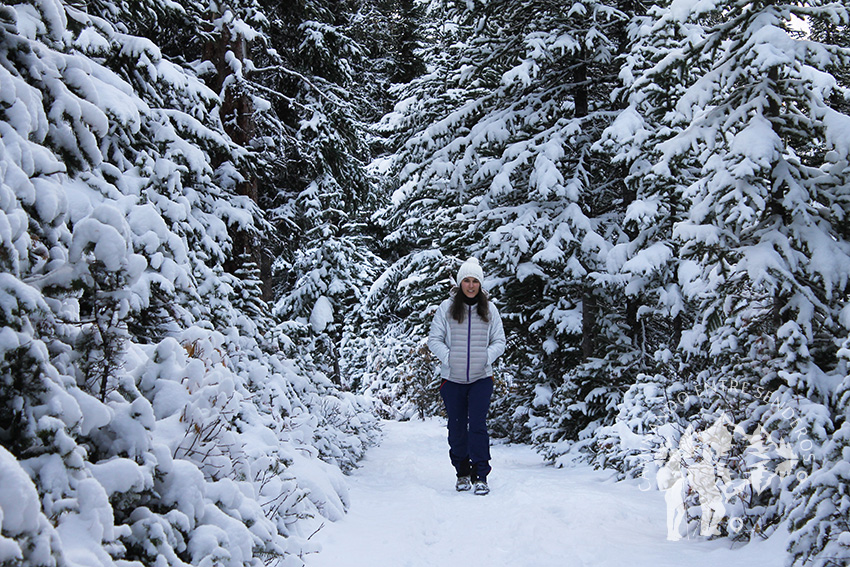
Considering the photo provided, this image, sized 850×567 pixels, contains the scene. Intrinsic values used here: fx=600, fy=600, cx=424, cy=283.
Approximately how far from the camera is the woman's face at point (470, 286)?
21.0 ft

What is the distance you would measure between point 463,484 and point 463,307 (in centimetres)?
185

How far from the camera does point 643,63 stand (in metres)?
8.53

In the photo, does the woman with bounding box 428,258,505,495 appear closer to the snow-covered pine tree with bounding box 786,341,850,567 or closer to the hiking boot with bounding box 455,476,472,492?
the hiking boot with bounding box 455,476,472,492

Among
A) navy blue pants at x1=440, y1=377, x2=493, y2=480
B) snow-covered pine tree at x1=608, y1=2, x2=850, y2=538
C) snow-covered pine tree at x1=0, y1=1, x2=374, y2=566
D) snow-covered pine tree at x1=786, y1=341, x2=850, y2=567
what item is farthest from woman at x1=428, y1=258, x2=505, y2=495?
snow-covered pine tree at x1=786, y1=341, x2=850, y2=567

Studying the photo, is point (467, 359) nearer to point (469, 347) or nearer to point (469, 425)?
point (469, 347)

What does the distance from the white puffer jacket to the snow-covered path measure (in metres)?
1.22

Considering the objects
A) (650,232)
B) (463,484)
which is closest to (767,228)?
(650,232)

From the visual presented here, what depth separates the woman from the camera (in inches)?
249

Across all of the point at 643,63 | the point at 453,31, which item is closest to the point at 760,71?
the point at 643,63

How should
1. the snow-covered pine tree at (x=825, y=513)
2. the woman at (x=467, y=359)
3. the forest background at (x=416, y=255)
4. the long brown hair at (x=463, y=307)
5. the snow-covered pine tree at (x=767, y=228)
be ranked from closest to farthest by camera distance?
the forest background at (x=416, y=255) → the snow-covered pine tree at (x=825, y=513) → the snow-covered pine tree at (x=767, y=228) → the woman at (x=467, y=359) → the long brown hair at (x=463, y=307)

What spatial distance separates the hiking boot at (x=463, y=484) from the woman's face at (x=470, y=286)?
1913 mm

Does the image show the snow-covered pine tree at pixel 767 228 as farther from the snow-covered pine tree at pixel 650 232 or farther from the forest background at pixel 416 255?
the snow-covered pine tree at pixel 650 232

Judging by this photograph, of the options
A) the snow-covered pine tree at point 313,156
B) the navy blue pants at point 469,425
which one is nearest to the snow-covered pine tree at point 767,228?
the navy blue pants at point 469,425

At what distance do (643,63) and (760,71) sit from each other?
3.91 metres
